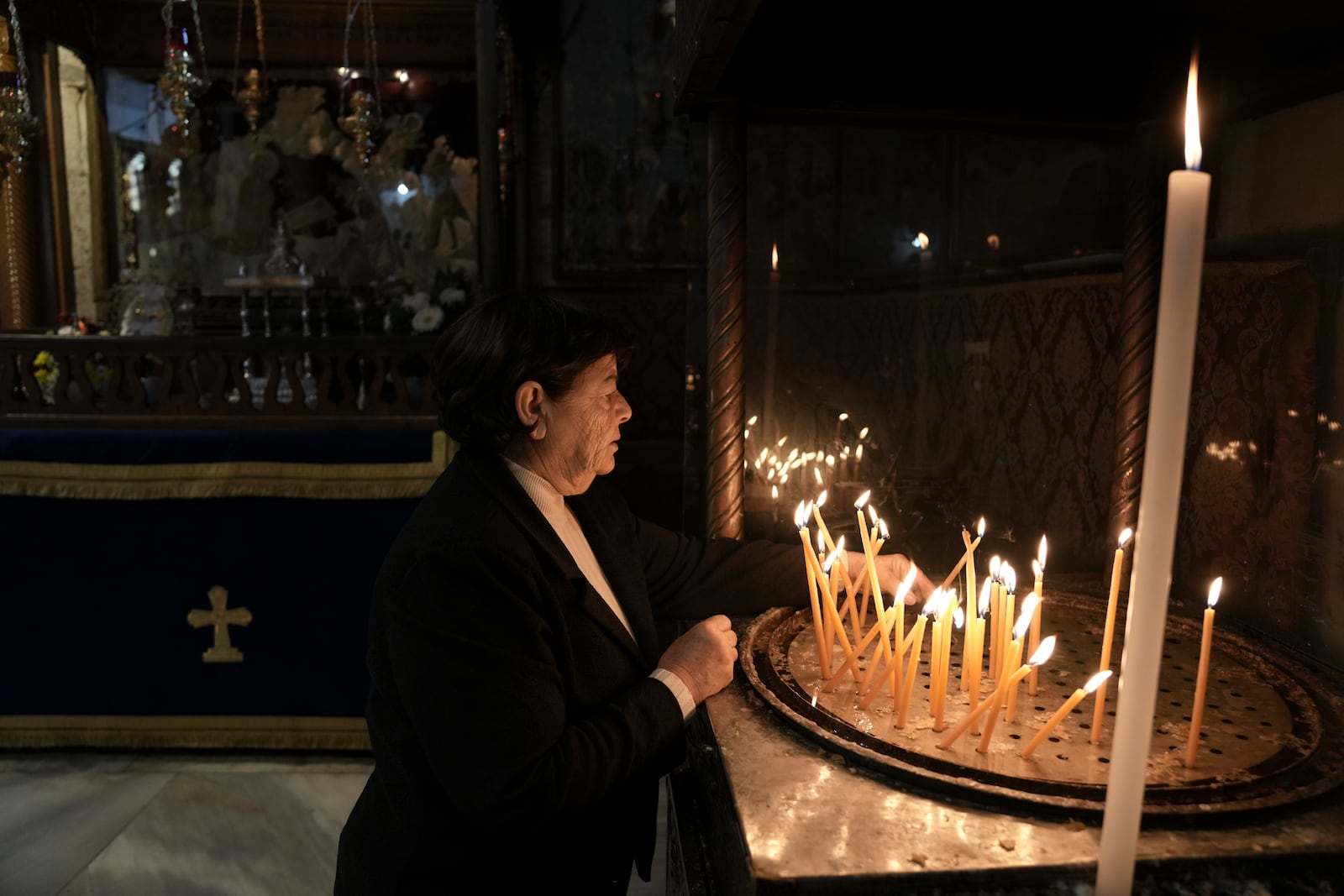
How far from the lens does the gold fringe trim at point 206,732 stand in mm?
3131

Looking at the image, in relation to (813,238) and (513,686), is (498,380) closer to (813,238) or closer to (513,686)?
(513,686)

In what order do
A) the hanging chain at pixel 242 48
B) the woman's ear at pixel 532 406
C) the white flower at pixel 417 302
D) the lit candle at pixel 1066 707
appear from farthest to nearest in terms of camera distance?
the hanging chain at pixel 242 48
the white flower at pixel 417 302
the woman's ear at pixel 532 406
the lit candle at pixel 1066 707

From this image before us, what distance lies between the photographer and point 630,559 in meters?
1.54

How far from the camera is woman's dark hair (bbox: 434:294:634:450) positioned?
4.56ft

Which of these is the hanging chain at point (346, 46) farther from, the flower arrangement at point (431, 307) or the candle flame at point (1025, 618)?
the candle flame at point (1025, 618)

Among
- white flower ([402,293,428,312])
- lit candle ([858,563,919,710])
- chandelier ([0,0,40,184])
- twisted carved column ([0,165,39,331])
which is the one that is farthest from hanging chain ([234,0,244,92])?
lit candle ([858,563,919,710])

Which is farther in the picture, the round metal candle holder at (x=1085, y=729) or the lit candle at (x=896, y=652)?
the lit candle at (x=896, y=652)

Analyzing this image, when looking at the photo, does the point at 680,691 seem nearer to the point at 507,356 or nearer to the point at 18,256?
the point at 507,356

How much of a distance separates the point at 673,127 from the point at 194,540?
9.31 ft

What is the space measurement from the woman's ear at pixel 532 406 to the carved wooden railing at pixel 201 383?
2.02 meters

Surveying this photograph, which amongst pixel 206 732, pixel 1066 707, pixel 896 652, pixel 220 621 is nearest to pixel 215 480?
pixel 220 621

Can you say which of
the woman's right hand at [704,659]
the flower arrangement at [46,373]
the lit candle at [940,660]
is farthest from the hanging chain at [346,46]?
the lit candle at [940,660]

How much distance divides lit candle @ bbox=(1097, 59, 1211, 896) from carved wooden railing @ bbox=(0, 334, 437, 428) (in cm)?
300

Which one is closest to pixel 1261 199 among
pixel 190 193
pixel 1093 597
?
pixel 1093 597
